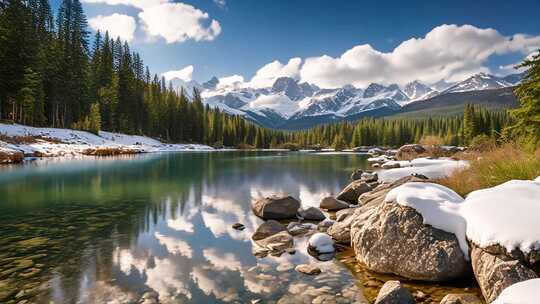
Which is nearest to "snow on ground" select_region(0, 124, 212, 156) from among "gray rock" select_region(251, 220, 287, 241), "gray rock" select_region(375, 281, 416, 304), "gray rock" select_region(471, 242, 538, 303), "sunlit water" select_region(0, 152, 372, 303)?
"sunlit water" select_region(0, 152, 372, 303)

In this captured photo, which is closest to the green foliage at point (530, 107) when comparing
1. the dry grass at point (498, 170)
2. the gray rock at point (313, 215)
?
the dry grass at point (498, 170)

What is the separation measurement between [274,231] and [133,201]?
9.37 m

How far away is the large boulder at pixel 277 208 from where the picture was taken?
566 inches

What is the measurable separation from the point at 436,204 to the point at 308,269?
3.45 m

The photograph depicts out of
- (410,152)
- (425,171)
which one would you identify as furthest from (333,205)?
(410,152)

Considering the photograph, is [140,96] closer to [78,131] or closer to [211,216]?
[78,131]

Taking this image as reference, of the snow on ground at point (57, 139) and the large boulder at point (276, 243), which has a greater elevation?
the snow on ground at point (57, 139)

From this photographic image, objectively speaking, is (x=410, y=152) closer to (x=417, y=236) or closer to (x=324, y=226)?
(x=324, y=226)

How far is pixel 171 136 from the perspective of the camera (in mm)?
112688

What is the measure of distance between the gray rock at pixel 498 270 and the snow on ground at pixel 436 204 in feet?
2.95

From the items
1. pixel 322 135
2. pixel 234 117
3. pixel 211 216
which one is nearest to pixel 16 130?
pixel 211 216

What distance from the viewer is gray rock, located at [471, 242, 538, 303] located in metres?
5.65

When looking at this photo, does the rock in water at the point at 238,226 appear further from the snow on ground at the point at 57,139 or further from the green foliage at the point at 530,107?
the snow on ground at the point at 57,139

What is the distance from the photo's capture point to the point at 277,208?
1448 cm
